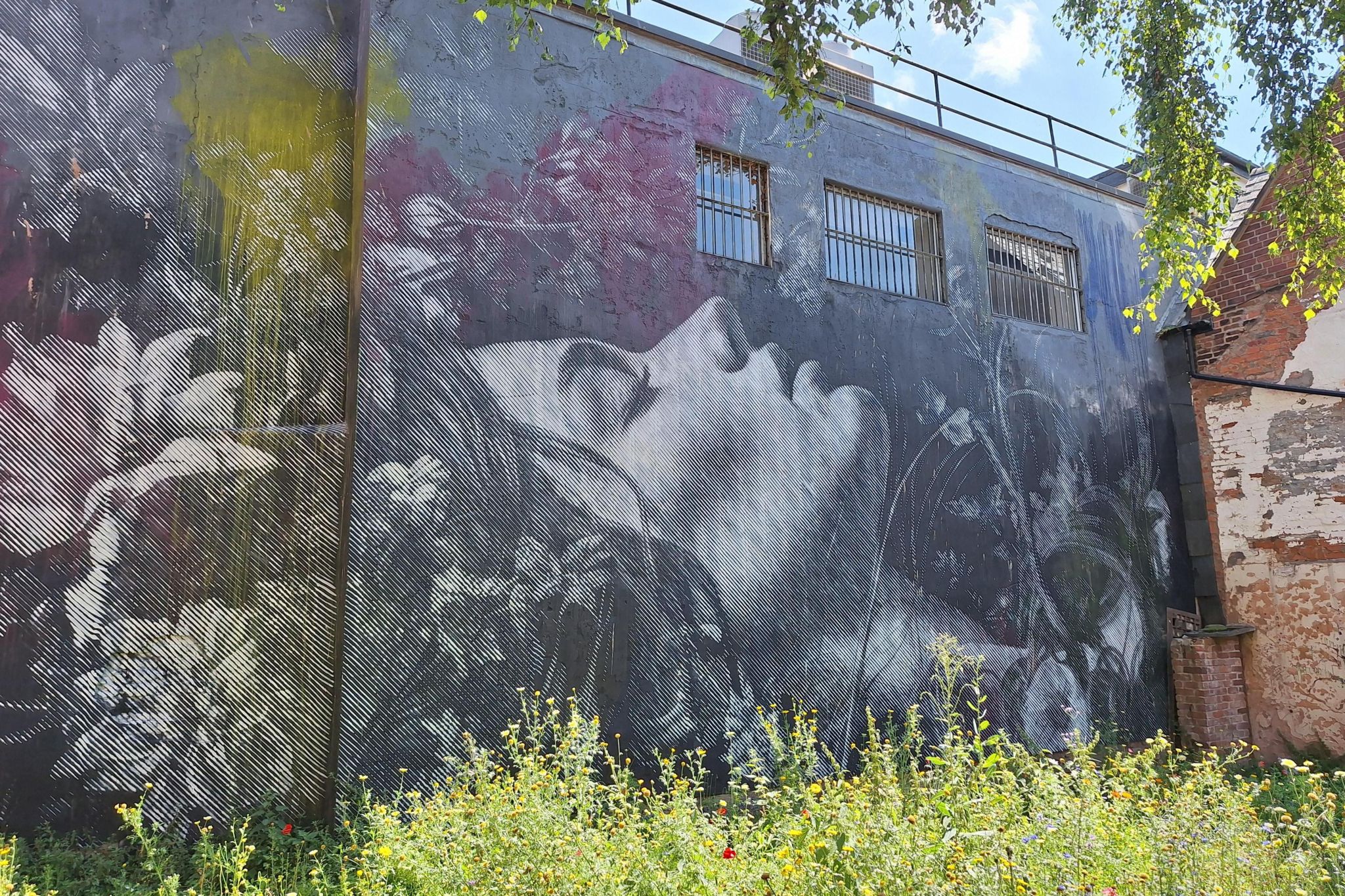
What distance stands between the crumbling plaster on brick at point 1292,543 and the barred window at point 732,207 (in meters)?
5.43

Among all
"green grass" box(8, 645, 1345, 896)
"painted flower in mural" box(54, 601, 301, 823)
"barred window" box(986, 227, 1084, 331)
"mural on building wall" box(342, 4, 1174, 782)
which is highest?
"barred window" box(986, 227, 1084, 331)

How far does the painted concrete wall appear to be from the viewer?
5211mm

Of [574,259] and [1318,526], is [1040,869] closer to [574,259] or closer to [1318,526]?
[574,259]

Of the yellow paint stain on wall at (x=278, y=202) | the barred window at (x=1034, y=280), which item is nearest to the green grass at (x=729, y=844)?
the yellow paint stain on wall at (x=278, y=202)

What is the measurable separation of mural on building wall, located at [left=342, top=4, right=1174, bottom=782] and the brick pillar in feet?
2.94

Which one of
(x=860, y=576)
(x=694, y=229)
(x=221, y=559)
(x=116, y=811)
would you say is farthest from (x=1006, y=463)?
(x=116, y=811)

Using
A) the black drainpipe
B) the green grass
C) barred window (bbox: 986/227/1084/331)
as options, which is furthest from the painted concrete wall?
the black drainpipe

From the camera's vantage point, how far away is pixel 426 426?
582 centimetres

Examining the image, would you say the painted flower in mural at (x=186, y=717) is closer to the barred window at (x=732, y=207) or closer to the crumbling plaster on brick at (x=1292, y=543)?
the barred window at (x=732, y=207)

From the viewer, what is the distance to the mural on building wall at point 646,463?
5.75 metres

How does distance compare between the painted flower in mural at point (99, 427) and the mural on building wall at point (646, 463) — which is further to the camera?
the mural on building wall at point (646, 463)

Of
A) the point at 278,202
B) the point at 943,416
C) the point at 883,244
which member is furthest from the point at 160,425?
the point at 943,416

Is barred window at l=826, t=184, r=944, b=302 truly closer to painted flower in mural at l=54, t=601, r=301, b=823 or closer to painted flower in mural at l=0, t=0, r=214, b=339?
painted flower in mural at l=0, t=0, r=214, b=339

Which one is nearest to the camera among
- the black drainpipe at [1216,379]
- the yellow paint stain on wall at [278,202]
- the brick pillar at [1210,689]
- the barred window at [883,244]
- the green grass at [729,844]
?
the green grass at [729,844]
